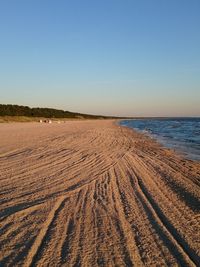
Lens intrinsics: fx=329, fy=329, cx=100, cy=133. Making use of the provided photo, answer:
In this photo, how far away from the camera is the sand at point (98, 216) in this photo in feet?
13.1

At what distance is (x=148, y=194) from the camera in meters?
6.92

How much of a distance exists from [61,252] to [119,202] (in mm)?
2350

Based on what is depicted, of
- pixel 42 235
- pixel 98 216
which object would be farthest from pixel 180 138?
pixel 42 235

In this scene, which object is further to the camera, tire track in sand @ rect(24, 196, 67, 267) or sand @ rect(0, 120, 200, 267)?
sand @ rect(0, 120, 200, 267)

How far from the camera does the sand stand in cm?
399

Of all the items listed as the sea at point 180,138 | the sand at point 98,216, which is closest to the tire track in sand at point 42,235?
the sand at point 98,216

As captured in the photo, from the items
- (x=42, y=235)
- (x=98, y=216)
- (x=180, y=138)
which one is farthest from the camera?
(x=180, y=138)

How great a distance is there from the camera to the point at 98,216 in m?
Result: 5.37

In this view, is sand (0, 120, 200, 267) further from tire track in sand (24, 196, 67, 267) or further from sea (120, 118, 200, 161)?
sea (120, 118, 200, 161)

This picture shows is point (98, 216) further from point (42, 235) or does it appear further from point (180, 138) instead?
point (180, 138)

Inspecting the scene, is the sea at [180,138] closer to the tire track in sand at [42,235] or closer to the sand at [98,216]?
the sand at [98,216]

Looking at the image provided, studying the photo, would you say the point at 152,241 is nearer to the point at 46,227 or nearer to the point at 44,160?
the point at 46,227

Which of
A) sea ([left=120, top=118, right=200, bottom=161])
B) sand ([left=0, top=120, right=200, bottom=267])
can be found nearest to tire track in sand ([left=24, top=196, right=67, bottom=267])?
sand ([left=0, top=120, right=200, bottom=267])

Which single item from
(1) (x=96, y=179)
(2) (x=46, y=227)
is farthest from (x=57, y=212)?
(1) (x=96, y=179)
